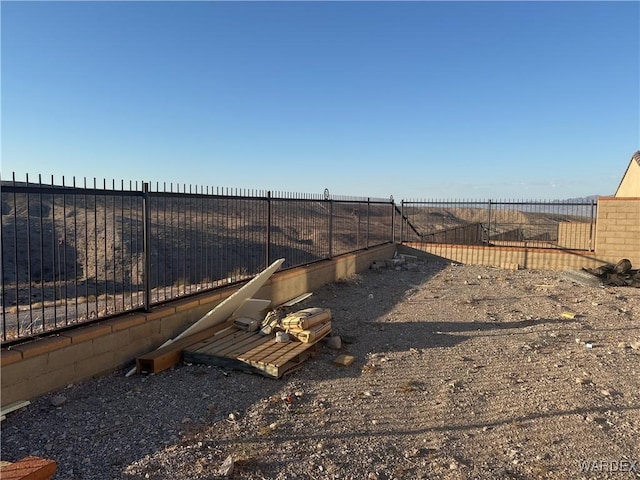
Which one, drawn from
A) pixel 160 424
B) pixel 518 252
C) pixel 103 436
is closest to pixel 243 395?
pixel 160 424

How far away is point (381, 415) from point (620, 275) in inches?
390

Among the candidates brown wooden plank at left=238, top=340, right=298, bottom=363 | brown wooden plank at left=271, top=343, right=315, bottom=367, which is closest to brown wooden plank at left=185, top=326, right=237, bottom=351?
brown wooden plank at left=238, top=340, right=298, bottom=363

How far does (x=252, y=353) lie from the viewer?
548 cm

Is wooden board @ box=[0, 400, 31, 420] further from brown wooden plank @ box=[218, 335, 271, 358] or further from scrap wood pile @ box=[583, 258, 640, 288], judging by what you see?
scrap wood pile @ box=[583, 258, 640, 288]

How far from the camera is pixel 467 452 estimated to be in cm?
354

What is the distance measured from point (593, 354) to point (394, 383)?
9.30 feet

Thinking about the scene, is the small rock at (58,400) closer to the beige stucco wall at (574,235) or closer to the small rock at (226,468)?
the small rock at (226,468)

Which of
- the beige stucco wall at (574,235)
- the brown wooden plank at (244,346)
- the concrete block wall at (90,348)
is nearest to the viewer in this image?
the concrete block wall at (90,348)

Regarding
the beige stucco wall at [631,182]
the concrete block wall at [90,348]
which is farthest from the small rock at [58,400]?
the beige stucco wall at [631,182]

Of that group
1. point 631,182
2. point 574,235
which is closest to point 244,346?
point 574,235

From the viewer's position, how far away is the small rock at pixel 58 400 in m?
4.23

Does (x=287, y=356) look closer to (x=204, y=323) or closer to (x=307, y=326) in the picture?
(x=307, y=326)

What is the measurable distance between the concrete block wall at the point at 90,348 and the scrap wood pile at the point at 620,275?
926cm

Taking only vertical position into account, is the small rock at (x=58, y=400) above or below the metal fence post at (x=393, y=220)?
below
